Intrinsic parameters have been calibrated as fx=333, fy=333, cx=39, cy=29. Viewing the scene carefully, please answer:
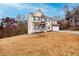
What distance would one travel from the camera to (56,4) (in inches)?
149

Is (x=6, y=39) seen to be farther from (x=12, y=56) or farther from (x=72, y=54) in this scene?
(x=72, y=54)

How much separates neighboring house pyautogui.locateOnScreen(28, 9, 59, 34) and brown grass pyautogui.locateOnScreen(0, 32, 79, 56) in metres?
0.06

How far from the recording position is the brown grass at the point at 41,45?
3.76 meters

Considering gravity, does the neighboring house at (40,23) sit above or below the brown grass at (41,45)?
above

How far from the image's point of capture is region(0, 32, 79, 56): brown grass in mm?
3762

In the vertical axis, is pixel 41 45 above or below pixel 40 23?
below

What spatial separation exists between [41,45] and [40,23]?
256mm

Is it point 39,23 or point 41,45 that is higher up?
point 39,23

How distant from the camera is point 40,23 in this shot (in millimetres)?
3846

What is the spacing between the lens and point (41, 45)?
12.5 ft

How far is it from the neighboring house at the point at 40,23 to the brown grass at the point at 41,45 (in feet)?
0.19

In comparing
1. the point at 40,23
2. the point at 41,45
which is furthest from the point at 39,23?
the point at 41,45

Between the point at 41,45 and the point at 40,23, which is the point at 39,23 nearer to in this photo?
the point at 40,23

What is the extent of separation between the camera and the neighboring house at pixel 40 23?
383 centimetres
